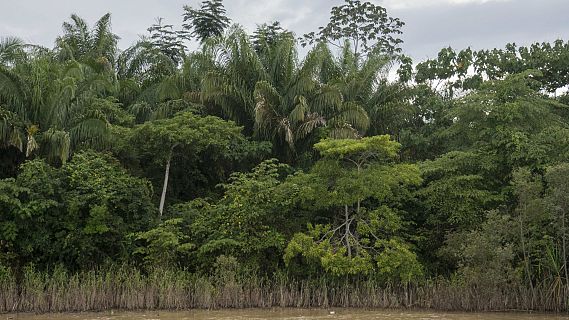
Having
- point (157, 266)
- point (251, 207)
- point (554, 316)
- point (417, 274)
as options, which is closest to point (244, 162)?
point (251, 207)

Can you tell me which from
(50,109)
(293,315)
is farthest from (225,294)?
(50,109)

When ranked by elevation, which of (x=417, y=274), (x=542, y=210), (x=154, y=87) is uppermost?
(x=154, y=87)

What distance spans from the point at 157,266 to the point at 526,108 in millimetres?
10320

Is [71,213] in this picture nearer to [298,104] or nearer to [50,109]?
[50,109]

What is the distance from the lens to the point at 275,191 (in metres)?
16.5

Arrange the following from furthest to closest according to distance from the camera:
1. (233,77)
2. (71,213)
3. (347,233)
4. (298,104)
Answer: (233,77) < (298,104) < (71,213) < (347,233)

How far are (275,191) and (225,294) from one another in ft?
9.83

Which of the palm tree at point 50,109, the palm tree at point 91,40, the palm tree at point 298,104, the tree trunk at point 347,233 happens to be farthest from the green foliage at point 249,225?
the palm tree at point 91,40

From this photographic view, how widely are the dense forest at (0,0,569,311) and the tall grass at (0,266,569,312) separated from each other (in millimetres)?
50

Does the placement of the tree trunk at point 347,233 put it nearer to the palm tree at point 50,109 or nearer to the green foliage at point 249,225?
the green foliage at point 249,225

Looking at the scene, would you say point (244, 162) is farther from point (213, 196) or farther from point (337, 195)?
point (337, 195)

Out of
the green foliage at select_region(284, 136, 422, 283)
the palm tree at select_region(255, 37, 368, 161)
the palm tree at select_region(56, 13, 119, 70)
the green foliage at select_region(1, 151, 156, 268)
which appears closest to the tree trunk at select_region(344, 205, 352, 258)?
the green foliage at select_region(284, 136, 422, 283)

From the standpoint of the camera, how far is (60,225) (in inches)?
643

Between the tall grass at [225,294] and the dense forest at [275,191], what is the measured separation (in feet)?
0.17
